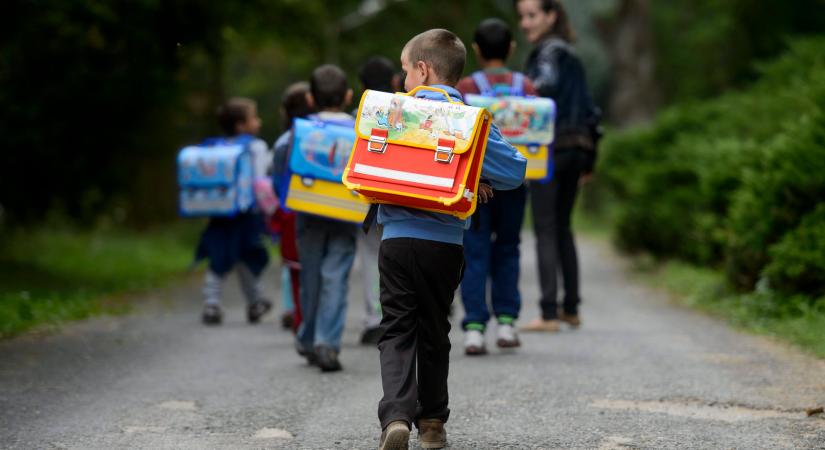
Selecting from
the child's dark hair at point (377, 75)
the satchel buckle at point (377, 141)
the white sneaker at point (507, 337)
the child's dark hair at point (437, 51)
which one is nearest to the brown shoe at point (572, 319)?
the white sneaker at point (507, 337)

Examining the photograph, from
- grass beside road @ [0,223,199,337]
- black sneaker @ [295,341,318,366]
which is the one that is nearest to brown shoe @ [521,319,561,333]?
black sneaker @ [295,341,318,366]

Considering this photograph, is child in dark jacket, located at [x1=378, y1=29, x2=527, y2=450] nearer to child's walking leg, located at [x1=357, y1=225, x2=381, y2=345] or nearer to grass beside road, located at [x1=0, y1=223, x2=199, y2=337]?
child's walking leg, located at [x1=357, y1=225, x2=381, y2=345]

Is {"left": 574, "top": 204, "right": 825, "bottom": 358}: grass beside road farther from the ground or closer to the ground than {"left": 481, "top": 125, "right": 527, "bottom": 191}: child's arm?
closer to the ground

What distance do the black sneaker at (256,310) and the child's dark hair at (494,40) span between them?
3.32 metres

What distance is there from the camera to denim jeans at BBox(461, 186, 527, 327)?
704cm

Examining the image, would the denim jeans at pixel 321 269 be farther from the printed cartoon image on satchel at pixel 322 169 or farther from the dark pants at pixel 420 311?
the dark pants at pixel 420 311

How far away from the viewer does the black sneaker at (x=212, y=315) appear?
368 inches

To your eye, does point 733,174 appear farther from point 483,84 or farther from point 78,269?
point 78,269

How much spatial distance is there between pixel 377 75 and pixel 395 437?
12.4ft

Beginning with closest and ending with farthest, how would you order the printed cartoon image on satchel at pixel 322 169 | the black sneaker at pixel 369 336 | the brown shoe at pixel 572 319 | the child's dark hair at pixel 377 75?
the printed cartoon image on satchel at pixel 322 169 → the child's dark hair at pixel 377 75 → the black sneaker at pixel 369 336 → the brown shoe at pixel 572 319

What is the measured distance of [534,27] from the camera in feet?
26.7

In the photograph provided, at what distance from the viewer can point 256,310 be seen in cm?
960

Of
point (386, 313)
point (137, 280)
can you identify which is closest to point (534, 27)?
point (386, 313)

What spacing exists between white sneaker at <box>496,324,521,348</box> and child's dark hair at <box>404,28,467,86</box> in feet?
8.98
